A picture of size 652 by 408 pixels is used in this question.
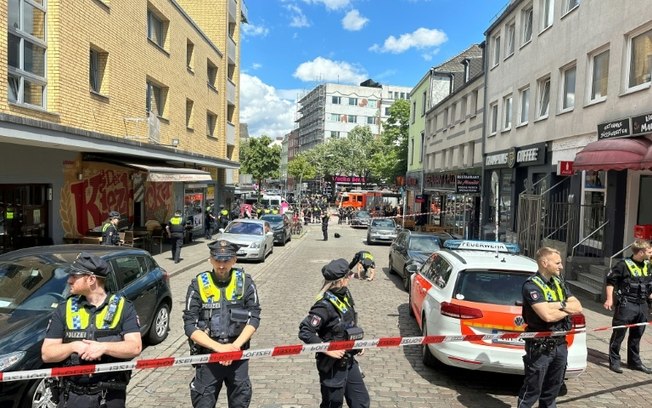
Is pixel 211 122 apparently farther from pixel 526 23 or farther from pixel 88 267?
pixel 88 267

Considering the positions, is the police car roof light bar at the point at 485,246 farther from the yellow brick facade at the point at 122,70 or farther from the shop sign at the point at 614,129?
the yellow brick facade at the point at 122,70

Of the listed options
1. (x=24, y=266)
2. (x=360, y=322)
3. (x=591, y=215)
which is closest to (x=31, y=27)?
(x=24, y=266)

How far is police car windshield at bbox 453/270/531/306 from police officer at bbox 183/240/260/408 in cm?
288

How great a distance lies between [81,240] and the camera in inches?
540

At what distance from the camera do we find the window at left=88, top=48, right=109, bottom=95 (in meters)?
14.2

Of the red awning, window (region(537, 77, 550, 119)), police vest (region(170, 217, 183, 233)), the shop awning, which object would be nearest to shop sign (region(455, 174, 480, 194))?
window (region(537, 77, 550, 119))

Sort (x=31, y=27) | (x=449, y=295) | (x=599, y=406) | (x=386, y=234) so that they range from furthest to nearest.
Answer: (x=386, y=234) < (x=31, y=27) < (x=449, y=295) < (x=599, y=406)

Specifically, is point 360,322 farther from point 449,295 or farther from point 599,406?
point 599,406

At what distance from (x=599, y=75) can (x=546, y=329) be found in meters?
11.5

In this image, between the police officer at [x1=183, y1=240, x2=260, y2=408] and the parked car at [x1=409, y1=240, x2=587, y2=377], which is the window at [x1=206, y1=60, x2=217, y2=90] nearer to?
→ the parked car at [x1=409, y1=240, x2=587, y2=377]

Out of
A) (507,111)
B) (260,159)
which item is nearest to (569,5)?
(507,111)

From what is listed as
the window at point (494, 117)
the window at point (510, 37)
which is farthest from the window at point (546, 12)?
the window at point (494, 117)

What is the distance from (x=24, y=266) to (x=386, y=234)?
803 inches

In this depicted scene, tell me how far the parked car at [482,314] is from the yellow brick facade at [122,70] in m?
9.51
